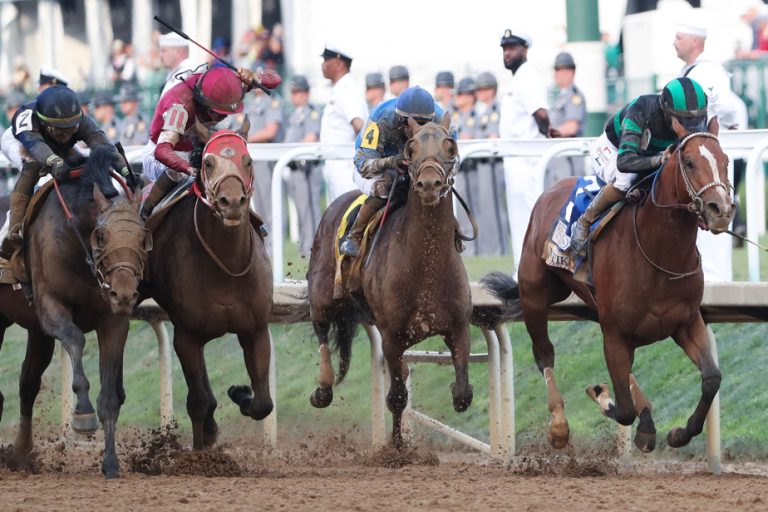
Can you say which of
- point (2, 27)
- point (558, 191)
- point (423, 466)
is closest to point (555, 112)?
point (558, 191)

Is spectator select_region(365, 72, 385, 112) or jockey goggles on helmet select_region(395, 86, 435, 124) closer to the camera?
jockey goggles on helmet select_region(395, 86, 435, 124)

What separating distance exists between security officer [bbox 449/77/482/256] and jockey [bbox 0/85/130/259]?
3.81 meters

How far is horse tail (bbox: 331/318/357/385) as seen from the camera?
10.5m

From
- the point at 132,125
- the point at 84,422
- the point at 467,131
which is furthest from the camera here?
the point at 132,125

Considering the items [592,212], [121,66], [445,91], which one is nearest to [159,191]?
[592,212]

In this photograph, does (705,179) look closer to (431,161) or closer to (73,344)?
(431,161)

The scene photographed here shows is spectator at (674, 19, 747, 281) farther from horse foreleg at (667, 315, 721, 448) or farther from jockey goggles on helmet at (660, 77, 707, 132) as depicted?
jockey goggles on helmet at (660, 77, 707, 132)

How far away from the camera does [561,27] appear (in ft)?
66.5

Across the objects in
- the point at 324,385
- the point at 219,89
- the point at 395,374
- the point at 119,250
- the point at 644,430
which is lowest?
the point at 644,430

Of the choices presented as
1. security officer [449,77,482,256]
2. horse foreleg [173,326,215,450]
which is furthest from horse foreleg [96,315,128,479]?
security officer [449,77,482,256]

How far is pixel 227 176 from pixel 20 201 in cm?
158

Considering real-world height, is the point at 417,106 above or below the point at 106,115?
Result: below

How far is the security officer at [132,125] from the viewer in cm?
1788

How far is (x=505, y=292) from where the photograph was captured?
33.7 ft
